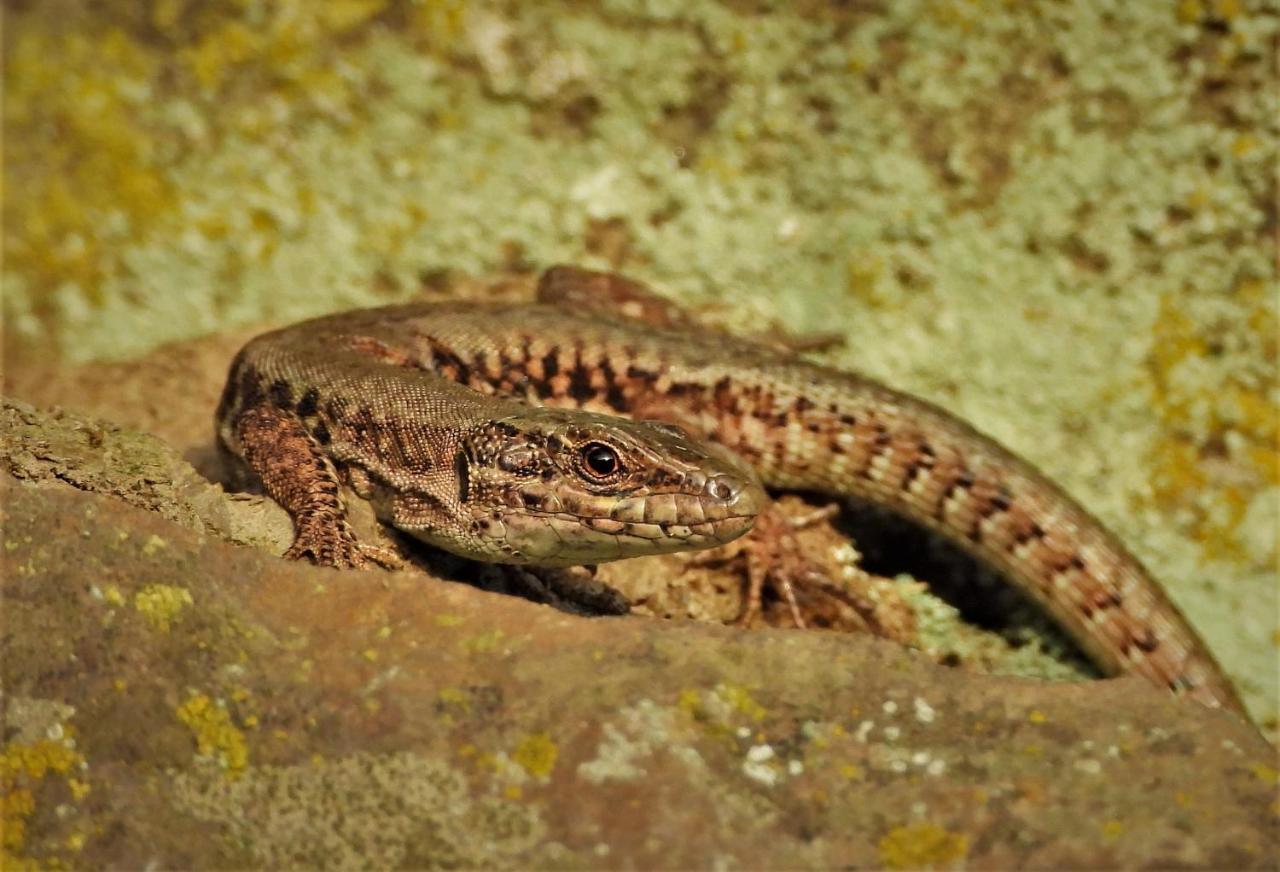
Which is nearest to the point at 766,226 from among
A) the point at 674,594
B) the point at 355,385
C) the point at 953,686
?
the point at 674,594

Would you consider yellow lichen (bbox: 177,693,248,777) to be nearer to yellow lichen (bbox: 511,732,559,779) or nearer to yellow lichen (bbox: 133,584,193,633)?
yellow lichen (bbox: 133,584,193,633)

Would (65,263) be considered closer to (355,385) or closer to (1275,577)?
(355,385)

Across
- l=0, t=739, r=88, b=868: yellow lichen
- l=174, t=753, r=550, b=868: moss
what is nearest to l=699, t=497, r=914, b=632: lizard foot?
l=174, t=753, r=550, b=868: moss

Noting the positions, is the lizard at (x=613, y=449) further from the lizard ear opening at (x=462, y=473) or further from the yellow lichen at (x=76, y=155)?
the yellow lichen at (x=76, y=155)

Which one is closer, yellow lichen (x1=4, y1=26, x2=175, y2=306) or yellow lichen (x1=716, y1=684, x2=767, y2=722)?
yellow lichen (x1=716, y1=684, x2=767, y2=722)

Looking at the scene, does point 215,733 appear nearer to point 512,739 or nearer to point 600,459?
point 512,739

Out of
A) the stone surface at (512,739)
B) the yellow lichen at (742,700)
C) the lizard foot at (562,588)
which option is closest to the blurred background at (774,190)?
the lizard foot at (562,588)
